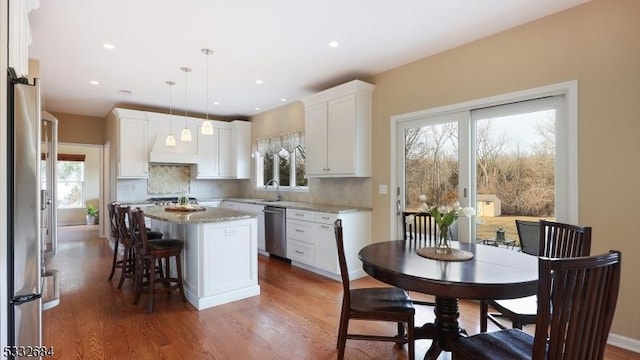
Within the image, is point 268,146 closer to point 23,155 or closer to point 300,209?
point 300,209

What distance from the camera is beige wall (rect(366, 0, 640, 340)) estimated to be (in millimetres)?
2422

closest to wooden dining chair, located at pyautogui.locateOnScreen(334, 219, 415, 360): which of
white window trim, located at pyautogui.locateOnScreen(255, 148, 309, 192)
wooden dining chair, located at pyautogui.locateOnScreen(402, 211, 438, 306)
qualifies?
wooden dining chair, located at pyautogui.locateOnScreen(402, 211, 438, 306)

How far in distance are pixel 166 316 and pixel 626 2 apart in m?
4.49

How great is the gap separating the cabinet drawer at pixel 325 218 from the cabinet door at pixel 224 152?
3.09 metres

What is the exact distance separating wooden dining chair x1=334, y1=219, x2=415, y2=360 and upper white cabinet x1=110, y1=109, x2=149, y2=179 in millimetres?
4872

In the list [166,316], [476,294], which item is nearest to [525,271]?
[476,294]

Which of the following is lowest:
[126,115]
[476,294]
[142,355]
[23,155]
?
[142,355]

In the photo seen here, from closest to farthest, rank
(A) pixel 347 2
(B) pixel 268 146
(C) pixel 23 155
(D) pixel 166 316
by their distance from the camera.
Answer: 1. (C) pixel 23 155
2. (A) pixel 347 2
3. (D) pixel 166 316
4. (B) pixel 268 146

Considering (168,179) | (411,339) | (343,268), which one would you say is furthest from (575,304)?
(168,179)

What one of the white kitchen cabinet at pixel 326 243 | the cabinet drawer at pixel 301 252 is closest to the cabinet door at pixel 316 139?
the white kitchen cabinet at pixel 326 243

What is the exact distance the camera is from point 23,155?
139cm

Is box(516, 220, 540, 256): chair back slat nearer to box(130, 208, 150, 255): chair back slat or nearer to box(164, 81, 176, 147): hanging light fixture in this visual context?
box(130, 208, 150, 255): chair back slat

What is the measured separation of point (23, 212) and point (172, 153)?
194 inches

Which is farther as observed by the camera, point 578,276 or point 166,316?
point 166,316
